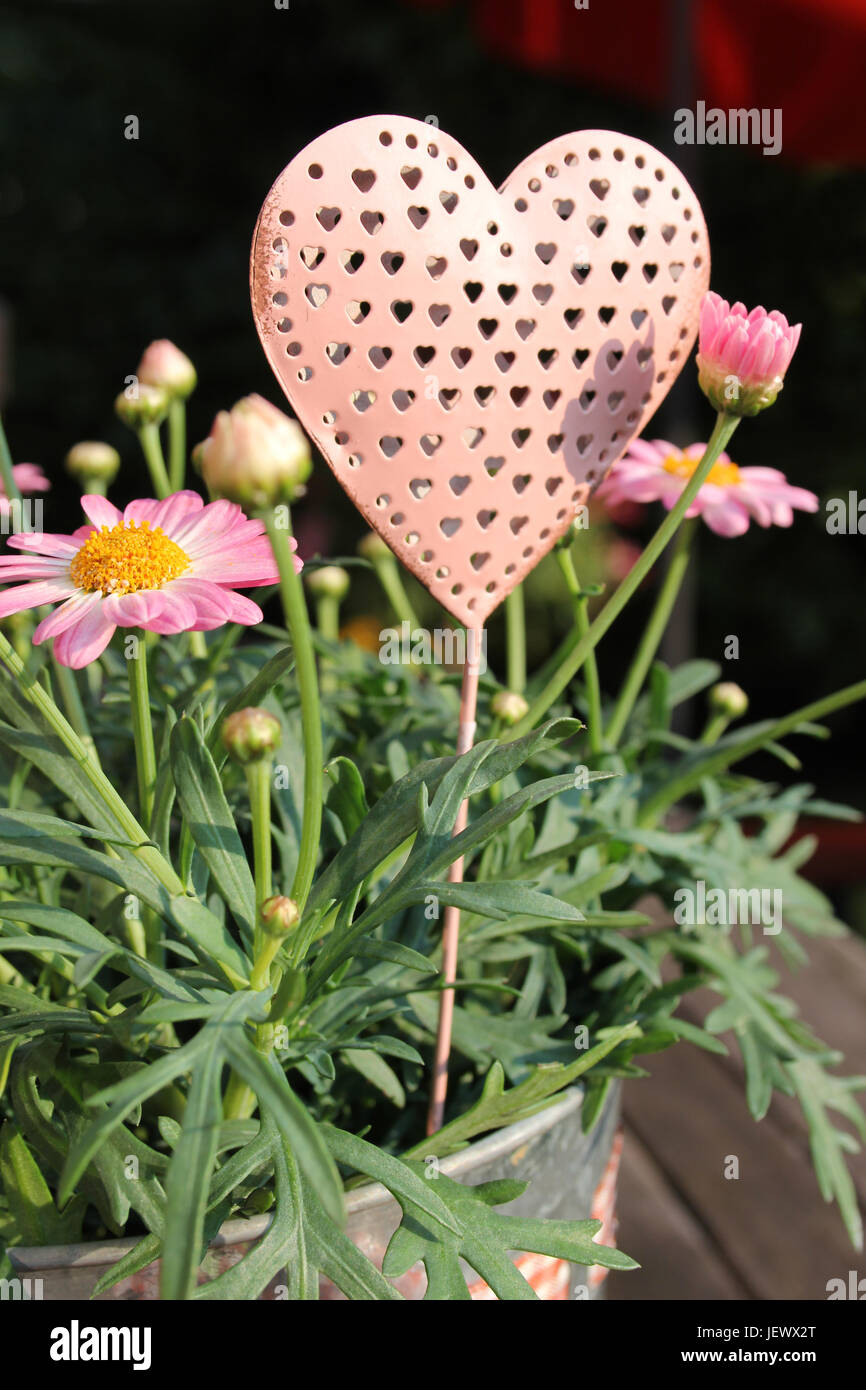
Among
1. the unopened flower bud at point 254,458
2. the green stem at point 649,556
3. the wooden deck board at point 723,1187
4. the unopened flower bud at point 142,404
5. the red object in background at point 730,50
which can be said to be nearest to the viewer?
the unopened flower bud at point 254,458

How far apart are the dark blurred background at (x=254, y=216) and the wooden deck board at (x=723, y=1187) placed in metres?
1.29

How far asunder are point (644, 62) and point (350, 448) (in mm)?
1564

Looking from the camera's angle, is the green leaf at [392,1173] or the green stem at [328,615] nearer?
the green leaf at [392,1173]

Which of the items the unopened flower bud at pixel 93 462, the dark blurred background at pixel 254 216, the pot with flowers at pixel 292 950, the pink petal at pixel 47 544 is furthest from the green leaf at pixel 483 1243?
the dark blurred background at pixel 254 216

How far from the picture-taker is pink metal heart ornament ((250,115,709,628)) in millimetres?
342

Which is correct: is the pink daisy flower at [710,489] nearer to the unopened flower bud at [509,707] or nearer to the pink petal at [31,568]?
the unopened flower bud at [509,707]

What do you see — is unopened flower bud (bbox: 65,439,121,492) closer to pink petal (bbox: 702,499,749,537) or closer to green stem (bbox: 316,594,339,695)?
green stem (bbox: 316,594,339,695)

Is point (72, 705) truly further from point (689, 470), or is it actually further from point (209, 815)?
point (689, 470)

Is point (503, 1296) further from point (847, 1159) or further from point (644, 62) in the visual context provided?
point (644, 62)

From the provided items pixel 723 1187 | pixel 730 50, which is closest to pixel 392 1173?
pixel 723 1187

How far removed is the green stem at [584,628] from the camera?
45 centimetres

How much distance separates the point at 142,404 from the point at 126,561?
15 cm

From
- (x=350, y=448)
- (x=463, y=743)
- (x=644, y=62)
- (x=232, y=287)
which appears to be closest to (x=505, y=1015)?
(x=463, y=743)

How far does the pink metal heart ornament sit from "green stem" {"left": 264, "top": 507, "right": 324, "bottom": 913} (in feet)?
0.24
